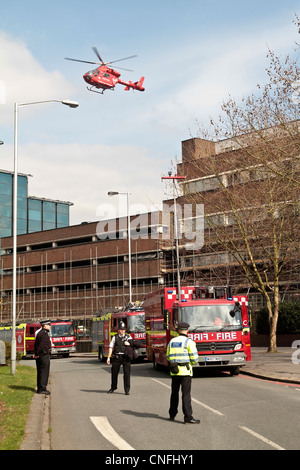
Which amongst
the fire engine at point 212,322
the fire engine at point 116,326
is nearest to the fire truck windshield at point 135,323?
the fire engine at point 116,326

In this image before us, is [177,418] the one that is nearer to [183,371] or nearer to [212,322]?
[183,371]

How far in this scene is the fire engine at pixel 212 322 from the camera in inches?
752

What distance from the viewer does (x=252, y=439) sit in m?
8.69

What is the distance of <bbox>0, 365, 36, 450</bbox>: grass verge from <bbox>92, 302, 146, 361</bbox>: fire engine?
9.90 meters

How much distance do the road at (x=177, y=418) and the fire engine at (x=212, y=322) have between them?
48.2 inches

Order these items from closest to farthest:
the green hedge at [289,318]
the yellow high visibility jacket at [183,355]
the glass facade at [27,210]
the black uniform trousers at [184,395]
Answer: the black uniform trousers at [184,395]
the yellow high visibility jacket at [183,355]
the green hedge at [289,318]
the glass facade at [27,210]

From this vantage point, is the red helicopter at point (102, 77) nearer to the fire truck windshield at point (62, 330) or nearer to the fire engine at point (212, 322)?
the fire truck windshield at point (62, 330)

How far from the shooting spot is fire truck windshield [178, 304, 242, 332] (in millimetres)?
19406

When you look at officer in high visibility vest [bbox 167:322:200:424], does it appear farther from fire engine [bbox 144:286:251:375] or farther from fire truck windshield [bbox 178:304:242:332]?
fire truck windshield [bbox 178:304:242:332]

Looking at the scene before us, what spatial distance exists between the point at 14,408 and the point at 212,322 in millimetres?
8846

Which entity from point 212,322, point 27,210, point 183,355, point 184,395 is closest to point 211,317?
point 212,322

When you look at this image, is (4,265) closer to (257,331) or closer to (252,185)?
(257,331)

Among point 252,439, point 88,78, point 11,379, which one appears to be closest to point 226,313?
point 11,379

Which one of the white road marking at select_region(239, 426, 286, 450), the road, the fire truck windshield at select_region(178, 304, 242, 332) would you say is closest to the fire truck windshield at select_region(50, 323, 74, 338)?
the fire truck windshield at select_region(178, 304, 242, 332)
